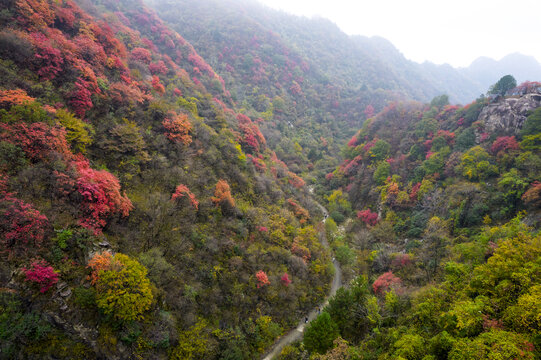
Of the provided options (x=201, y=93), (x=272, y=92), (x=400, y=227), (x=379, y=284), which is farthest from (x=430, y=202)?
(x=272, y=92)

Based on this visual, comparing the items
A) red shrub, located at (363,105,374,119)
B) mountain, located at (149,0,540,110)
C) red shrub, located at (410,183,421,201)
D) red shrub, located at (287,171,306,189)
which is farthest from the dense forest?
mountain, located at (149,0,540,110)

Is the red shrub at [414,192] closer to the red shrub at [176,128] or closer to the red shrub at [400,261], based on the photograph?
the red shrub at [400,261]

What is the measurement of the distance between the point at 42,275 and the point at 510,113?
52.9m

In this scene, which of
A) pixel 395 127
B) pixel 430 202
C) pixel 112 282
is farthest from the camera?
pixel 395 127

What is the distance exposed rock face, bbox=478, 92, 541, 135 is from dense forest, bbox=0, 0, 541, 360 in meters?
0.26

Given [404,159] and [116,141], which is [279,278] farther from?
[404,159]

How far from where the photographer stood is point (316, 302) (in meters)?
28.0

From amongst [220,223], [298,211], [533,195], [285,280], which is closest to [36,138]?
[220,223]

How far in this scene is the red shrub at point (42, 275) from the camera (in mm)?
12242

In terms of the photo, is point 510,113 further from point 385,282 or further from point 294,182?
point 294,182

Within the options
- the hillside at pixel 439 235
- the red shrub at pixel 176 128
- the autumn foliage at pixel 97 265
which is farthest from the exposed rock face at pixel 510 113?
the autumn foliage at pixel 97 265

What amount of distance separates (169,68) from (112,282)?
39.0 m

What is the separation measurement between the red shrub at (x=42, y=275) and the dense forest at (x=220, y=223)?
0.22 ft

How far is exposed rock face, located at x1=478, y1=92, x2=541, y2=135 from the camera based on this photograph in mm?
31531
